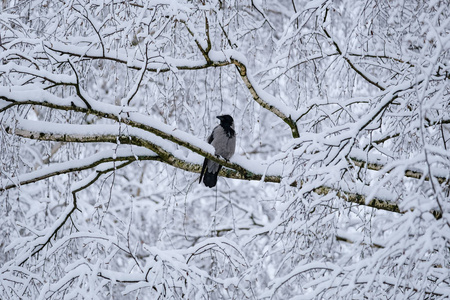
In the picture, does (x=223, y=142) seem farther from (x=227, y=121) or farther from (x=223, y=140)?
(x=227, y=121)

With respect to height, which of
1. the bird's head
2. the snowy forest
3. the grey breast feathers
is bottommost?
the snowy forest

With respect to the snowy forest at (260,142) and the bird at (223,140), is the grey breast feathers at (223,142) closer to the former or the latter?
the bird at (223,140)

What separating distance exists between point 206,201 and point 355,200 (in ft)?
16.0

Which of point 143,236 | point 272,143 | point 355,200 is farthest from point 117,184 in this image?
point 355,200

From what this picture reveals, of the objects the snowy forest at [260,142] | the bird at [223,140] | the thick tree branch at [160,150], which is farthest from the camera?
the bird at [223,140]

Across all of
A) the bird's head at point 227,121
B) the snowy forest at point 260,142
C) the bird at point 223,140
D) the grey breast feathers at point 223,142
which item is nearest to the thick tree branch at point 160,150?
the snowy forest at point 260,142

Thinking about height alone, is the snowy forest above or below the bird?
below

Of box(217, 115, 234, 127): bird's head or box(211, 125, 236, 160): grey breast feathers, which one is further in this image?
box(217, 115, 234, 127): bird's head

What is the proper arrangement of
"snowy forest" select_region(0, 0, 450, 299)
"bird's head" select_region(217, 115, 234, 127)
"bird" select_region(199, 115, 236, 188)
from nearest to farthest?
"snowy forest" select_region(0, 0, 450, 299) < "bird" select_region(199, 115, 236, 188) < "bird's head" select_region(217, 115, 234, 127)

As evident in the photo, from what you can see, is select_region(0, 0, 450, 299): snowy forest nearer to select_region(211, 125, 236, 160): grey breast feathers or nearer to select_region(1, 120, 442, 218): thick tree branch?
select_region(1, 120, 442, 218): thick tree branch

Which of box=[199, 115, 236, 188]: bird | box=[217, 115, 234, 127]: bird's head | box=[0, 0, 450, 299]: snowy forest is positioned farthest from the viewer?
box=[217, 115, 234, 127]: bird's head

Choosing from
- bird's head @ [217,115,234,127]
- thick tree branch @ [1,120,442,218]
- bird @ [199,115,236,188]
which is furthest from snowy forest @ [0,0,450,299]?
bird's head @ [217,115,234,127]

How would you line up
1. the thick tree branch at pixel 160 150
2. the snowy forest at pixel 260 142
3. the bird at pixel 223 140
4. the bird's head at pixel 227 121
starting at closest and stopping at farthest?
the snowy forest at pixel 260 142
the thick tree branch at pixel 160 150
the bird at pixel 223 140
the bird's head at pixel 227 121

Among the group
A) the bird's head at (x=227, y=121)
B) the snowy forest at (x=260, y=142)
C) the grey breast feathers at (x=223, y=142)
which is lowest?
the snowy forest at (x=260, y=142)
